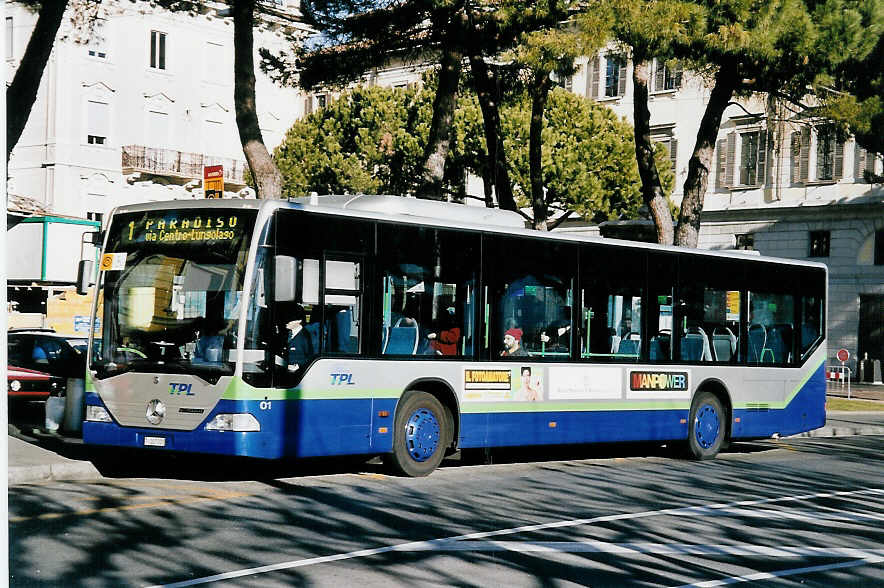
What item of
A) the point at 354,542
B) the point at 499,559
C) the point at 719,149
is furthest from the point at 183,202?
the point at 719,149

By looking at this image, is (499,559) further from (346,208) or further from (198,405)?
(346,208)

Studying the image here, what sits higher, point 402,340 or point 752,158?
point 752,158

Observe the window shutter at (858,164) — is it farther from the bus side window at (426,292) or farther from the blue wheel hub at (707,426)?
the bus side window at (426,292)

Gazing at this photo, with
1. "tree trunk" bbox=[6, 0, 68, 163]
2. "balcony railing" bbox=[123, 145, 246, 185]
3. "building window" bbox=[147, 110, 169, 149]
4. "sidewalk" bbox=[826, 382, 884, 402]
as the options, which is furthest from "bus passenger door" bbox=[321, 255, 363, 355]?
"building window" bbox=[147, 110, 169, 149]

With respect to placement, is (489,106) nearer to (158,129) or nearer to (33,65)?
(33,65)

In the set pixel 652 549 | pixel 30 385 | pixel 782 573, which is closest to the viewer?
pixel 782 573

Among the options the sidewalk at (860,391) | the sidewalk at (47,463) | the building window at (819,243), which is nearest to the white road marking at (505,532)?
the sidewalk at (47,463)

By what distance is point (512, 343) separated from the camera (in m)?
14.6

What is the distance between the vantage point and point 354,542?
9.02 m

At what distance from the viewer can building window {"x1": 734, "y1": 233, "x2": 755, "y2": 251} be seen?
47.5 m

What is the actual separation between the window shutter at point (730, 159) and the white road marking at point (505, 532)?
116 feet

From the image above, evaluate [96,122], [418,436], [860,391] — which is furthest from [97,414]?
[96,122]

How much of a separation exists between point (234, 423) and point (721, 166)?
1542 inches

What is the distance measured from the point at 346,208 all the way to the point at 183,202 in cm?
163
